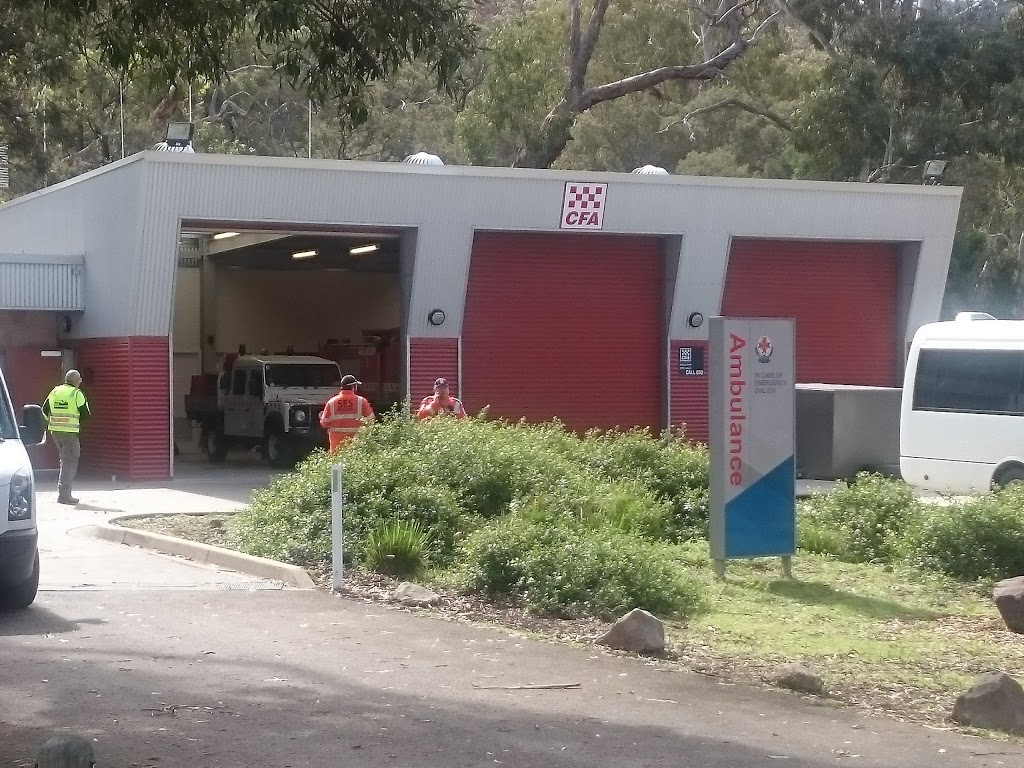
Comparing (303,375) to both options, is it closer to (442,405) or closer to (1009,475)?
(442,405)

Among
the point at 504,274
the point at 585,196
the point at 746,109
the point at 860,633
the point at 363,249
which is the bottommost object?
the point at 860,633

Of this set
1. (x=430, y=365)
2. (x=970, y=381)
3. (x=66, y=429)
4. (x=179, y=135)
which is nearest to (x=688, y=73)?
(x=179, y=135)

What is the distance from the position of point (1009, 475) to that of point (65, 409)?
12.6 meters

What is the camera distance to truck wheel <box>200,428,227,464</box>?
32.0 m

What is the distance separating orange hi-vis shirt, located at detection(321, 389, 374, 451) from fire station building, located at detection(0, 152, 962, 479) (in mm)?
6918

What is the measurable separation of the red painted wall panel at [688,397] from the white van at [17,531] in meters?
18.7

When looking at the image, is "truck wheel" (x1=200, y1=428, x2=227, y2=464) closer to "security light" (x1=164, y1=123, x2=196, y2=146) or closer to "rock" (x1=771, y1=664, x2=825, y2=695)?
"security light" (x1=164, y1=123, x2=196, y2=146)

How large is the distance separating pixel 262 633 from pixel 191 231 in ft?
56.5

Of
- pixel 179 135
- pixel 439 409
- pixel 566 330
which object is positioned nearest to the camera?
pixel 439 409

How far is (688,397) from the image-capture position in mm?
29688

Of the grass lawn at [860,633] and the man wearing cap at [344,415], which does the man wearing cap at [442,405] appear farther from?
the grass lawn at [860,633]

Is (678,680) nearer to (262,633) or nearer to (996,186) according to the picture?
(262,633)

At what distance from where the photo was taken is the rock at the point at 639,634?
33.9 feet

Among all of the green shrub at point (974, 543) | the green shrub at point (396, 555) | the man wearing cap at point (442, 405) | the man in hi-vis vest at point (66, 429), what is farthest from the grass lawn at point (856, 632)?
Answer: the man in hi-vis vest at point (66, 429)
